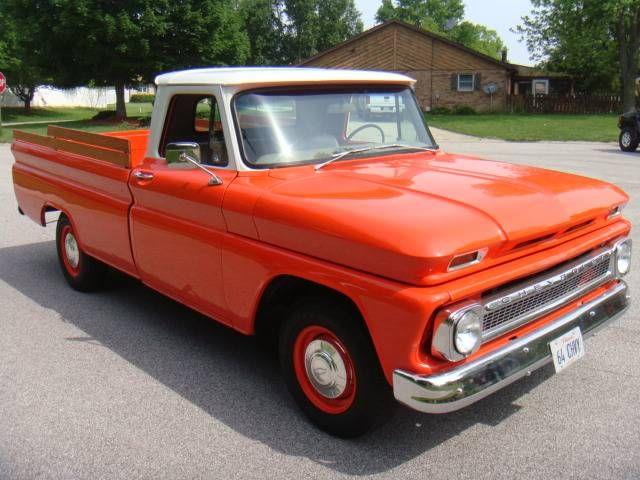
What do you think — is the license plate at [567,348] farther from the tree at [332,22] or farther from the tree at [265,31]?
the tree at [332,22]

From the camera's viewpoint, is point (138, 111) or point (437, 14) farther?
point (437, 14)

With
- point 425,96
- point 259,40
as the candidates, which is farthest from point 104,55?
point 259,40

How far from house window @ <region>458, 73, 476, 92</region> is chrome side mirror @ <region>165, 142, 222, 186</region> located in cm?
3640

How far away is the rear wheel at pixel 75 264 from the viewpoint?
5.57 m

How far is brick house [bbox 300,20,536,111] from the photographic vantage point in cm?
3775

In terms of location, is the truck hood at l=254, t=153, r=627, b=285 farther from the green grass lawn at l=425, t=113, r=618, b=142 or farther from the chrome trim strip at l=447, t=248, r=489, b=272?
the green grass lawn at l=425, t=113, r=618, b=142

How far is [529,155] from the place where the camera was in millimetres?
16719

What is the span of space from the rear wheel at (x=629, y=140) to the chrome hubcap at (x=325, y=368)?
16.4 metres

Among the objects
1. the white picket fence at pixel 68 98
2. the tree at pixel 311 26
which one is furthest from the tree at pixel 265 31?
the white picket fence at pixel 68 98

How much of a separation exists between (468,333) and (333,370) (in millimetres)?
736

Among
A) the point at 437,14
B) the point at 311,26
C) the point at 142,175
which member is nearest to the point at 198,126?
the point at 142,175

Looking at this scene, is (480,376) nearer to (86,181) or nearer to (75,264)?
(86,181)

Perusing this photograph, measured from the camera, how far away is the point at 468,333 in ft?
9.38

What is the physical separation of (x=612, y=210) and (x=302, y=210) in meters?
1.83
